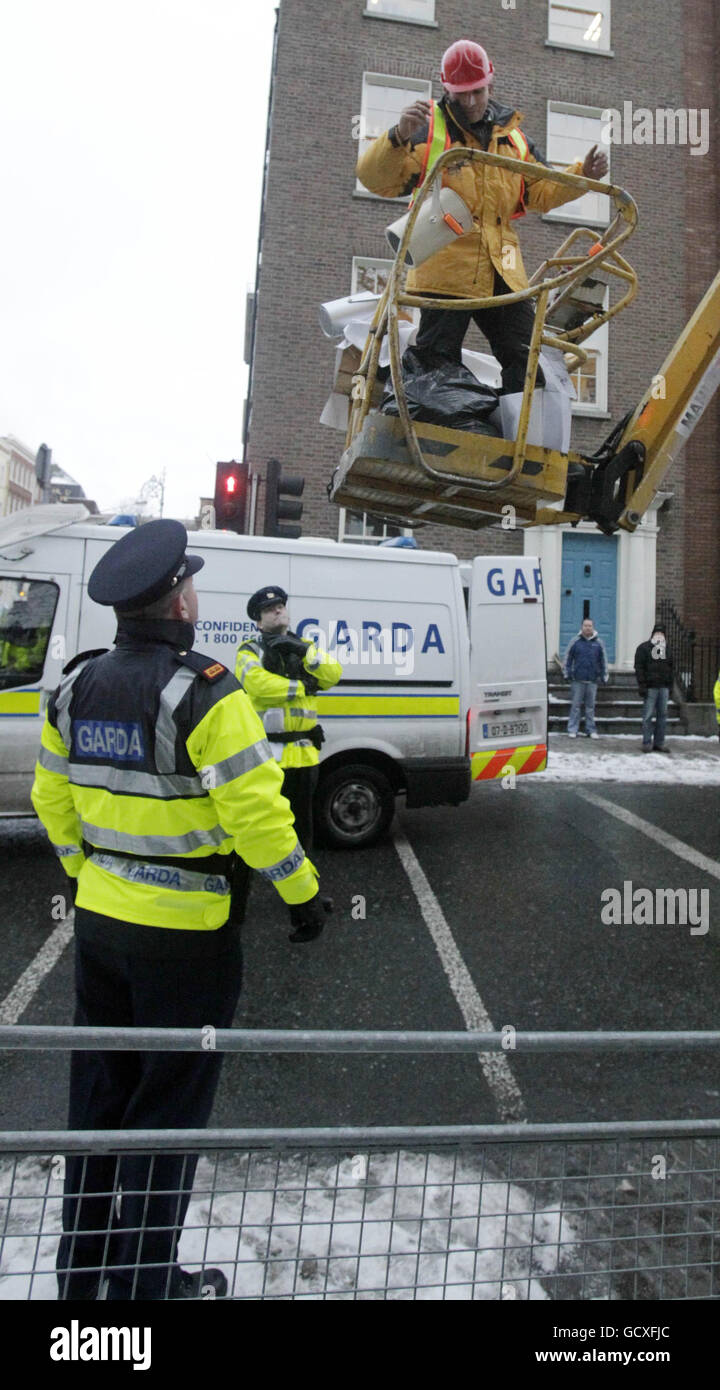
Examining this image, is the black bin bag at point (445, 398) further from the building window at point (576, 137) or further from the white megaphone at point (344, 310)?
the building window at point (576, 137)

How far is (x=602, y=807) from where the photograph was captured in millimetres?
7805

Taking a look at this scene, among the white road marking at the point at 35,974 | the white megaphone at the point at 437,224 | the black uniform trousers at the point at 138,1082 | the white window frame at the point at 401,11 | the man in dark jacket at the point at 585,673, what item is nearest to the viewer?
the black uniform trousers at the point at 138,1082

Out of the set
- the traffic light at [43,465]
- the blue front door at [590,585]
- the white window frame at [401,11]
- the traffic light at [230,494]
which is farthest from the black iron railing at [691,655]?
the white window frame at [401,11]

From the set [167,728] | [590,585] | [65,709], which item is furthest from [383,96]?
[167,728]

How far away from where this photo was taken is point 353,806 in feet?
21.2

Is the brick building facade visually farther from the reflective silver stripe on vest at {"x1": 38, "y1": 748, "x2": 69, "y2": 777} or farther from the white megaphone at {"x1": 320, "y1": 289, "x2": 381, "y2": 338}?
the reflective silver stripe on vest at {"x1": 38, "y1": 748, "x2": 69, "y2": 777}

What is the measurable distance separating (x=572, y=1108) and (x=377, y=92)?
681 inches

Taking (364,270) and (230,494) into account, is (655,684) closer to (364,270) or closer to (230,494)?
(230,494)

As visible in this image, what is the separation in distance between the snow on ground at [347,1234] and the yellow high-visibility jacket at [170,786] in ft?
2.34

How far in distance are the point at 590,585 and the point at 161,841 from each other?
561 inches

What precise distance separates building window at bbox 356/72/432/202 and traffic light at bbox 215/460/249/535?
9.86m

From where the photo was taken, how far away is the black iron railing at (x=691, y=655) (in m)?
14.4
